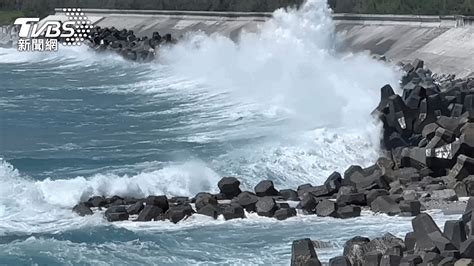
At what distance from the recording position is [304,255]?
9.30m

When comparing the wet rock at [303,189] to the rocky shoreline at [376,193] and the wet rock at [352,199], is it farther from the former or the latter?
the wet rock at [352,199]

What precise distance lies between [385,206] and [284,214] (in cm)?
129

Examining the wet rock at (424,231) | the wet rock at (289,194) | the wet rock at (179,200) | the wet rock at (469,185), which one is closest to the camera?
the wet rock at (424,231)

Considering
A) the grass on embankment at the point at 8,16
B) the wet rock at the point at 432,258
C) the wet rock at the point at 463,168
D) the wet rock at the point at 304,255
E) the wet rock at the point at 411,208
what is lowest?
the grass on embankment at the point at 8,16

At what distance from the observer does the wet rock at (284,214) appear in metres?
12.5

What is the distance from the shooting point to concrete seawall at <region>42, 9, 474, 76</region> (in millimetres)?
27125

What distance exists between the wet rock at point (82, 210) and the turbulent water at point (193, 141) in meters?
0.14

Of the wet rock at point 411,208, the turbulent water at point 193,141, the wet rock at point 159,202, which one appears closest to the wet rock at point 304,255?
the turbulent water at point 193,141

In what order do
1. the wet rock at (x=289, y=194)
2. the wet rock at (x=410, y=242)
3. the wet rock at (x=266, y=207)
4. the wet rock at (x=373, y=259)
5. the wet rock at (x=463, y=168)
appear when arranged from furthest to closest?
the wet rock at (x=463, y=168) → the wet rock at (x=289, y=194) → the wet rock at (x=266, y=207) → the wet rock at (x=410, y=242) → the wet rock at (x=373, y=259)

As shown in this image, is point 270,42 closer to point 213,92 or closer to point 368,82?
point 213,92

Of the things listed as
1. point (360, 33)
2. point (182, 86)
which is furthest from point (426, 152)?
point (360, 33)

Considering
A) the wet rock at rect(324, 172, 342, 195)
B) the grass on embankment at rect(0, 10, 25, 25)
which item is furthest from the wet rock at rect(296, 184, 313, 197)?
the grass on embankment at rect(0, 10, 25, 25)

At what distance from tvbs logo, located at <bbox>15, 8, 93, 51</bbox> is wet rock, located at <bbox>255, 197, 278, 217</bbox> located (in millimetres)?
39523

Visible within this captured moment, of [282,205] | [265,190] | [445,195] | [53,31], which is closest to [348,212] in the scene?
[282,205]
